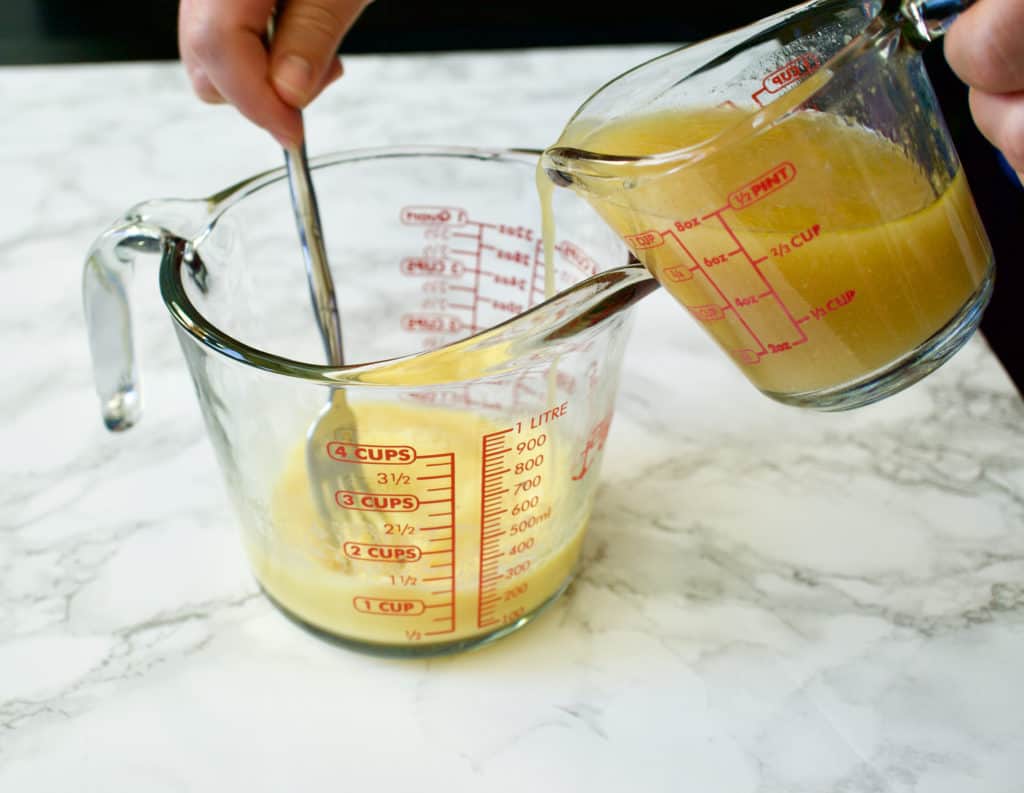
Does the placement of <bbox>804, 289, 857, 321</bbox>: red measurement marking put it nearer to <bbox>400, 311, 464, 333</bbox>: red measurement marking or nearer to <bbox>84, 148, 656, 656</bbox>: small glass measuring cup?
<bbox>84, 148, 656, 656</bbox>: small glass measuring cup

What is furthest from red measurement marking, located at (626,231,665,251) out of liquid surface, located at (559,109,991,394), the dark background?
the dark background

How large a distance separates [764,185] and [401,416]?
37cm

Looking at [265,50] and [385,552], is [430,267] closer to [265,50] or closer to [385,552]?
[265,50]

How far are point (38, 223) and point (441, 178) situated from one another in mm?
658

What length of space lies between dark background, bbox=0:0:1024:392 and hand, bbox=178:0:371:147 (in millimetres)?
1217

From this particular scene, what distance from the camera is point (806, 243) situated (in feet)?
2.23

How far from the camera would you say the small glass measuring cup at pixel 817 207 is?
656 millimetres

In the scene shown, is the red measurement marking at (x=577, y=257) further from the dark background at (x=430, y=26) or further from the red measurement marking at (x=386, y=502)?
the dark background at (x=430, y=26)

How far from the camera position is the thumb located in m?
0.88

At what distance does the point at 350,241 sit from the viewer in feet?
3.86

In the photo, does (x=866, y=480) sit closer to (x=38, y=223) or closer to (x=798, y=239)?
(x=798, y=239)

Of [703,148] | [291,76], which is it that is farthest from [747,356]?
[291,76]

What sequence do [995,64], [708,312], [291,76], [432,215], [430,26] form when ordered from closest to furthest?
[995,64] → [708,312] → [291,76] → [432,215] → [430,26]

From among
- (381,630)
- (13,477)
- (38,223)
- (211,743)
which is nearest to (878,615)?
(381,630)
